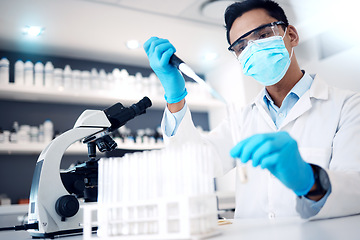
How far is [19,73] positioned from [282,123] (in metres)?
2.50

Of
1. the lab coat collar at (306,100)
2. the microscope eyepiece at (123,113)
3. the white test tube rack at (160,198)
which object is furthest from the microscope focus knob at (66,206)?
the lab coat collar at (306,100)

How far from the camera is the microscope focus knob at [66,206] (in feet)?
3.34

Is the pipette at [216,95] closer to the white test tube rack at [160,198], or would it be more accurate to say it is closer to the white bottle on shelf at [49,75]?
the white test tube rack at [160,198]

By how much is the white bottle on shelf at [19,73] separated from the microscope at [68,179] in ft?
7.00

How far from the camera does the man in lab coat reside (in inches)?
32.8

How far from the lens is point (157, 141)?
3.54m

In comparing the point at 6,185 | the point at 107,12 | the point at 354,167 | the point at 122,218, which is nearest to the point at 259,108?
the point at 354,167

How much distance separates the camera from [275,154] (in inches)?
28.3

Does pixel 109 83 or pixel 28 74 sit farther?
pixel 109 83

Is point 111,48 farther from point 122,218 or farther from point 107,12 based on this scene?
point 122,218

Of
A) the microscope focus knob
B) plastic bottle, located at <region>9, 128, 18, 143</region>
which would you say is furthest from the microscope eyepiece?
plastic bottle, located at <region>9, 128, 18, 143</region>

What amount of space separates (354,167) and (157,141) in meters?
2.63

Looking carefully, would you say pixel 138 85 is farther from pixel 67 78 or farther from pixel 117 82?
pixel 67 78

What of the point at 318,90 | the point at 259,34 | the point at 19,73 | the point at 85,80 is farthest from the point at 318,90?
the point at 19,73
